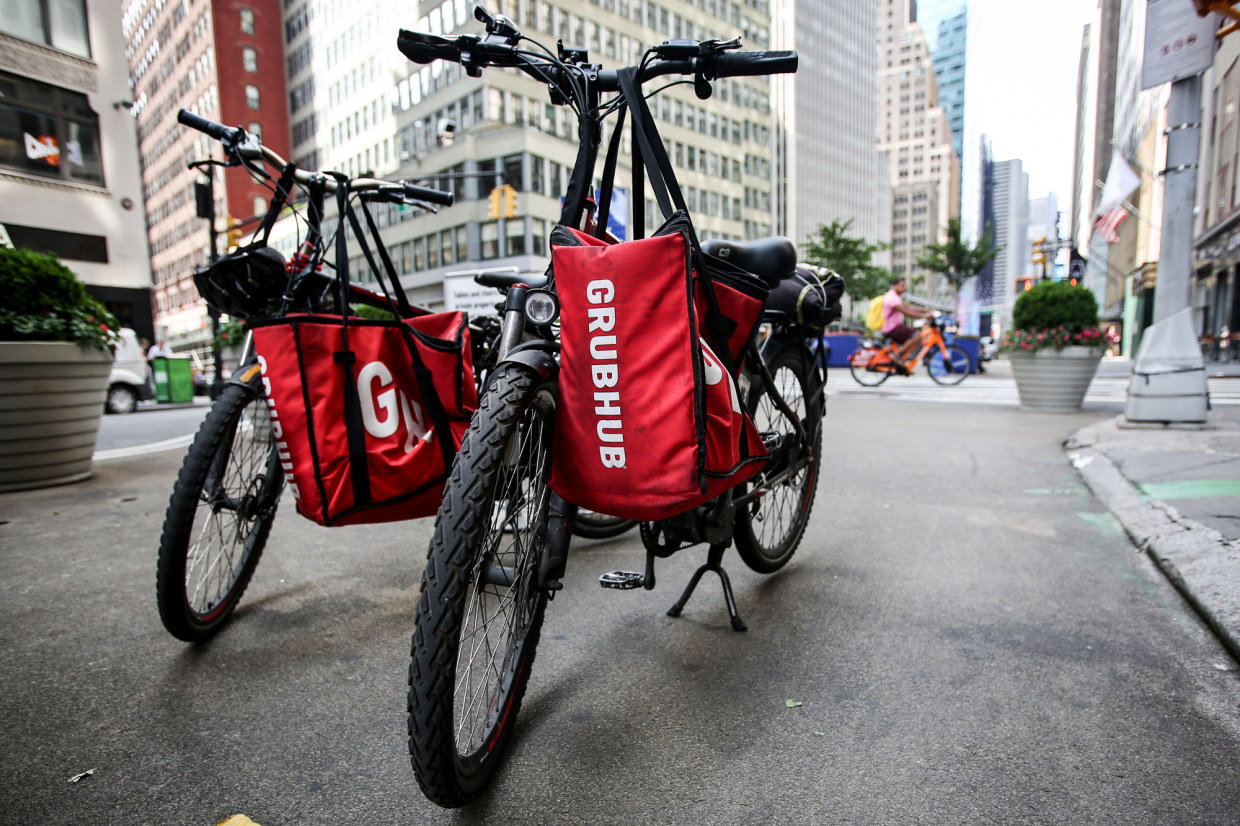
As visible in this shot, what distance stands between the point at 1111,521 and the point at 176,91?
84.9 m

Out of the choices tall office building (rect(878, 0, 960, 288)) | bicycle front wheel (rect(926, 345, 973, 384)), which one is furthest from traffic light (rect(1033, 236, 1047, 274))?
tall office building (rect(878, 0, 960, 288))

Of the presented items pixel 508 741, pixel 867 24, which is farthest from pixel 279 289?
pixel 867 24

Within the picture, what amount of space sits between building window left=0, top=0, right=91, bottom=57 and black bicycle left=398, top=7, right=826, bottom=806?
3.62 meters

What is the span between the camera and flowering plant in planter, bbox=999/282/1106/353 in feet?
27.4

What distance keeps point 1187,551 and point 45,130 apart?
6.13 meters

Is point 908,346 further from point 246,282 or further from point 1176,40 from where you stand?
point 246,282

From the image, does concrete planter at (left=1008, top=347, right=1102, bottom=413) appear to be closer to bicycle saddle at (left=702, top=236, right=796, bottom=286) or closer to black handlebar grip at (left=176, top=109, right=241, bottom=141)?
bicycle saddle at (left=702, top=236, right=796, bottom=286)

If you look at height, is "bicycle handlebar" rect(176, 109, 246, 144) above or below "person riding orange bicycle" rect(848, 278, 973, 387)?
above

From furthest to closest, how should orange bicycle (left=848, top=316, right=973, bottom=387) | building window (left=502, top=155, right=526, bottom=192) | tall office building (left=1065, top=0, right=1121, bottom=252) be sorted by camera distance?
1. tall office building (left=1065, top=0, right=1121, bottom=252)
2. building window (left=502, top=155, right=526, bottom=192)
3. orange bicycle (left=848, top=316, right=973, bottom=387)

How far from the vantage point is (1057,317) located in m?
8.35

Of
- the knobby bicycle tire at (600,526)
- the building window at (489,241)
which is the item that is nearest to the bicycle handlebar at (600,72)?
the knobby bicycle tire at (600,526)

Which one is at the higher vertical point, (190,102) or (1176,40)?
(190,102)

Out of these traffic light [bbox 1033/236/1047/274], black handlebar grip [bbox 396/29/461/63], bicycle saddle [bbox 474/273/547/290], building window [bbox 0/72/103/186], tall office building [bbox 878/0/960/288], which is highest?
tall office building [bbox 878/0/960/288]

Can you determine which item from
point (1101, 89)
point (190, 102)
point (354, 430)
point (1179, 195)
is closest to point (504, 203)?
point (1179, 195)
